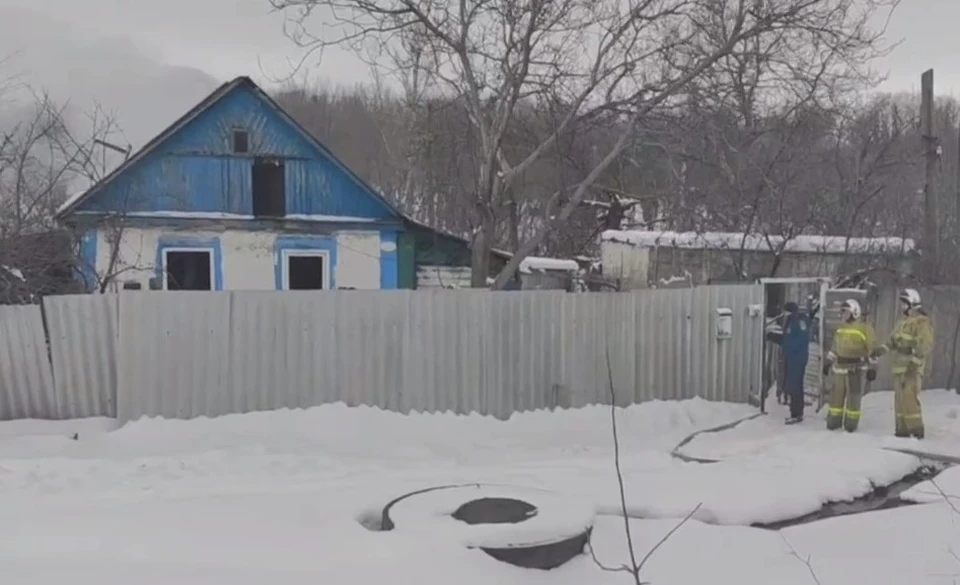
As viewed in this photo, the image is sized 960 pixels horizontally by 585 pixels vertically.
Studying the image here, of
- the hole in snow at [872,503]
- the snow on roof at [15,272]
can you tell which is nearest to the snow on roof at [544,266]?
the snow on roof at [15,272]

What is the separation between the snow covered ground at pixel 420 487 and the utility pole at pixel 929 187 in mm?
4956

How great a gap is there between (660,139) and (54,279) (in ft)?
31.9

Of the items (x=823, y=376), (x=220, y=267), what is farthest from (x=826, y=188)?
(x=220, y=267)

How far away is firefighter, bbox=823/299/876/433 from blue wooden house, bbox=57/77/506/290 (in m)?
10.6

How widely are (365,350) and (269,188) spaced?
10072 millimetres

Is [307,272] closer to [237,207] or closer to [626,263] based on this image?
[237,207]

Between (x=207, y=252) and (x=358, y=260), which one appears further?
(x=358, y=260)

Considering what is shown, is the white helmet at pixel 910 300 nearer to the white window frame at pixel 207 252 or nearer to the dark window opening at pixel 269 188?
the dark window opening at pixel 269 188

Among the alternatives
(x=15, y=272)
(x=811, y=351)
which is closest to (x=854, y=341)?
(x=811, y=351)

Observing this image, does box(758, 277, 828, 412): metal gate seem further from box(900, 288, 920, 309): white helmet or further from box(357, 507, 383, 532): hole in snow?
box(357, 507, 383, 532): hole in snow

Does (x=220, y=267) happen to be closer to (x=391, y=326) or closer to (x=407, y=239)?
(x=407, y=239)

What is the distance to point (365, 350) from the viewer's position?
27.7ft

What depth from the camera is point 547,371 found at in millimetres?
9078

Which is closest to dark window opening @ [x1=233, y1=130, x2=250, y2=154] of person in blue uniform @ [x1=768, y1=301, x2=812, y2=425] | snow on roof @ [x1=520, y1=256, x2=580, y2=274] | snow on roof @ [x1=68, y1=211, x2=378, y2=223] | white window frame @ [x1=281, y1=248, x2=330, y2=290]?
snow on roof @ [x1=68, y1=211, x2=378, y2=223]
